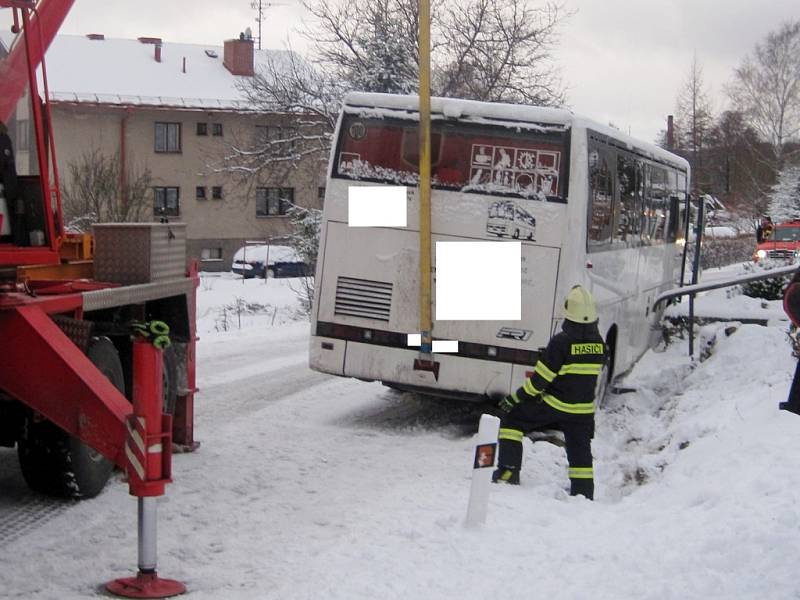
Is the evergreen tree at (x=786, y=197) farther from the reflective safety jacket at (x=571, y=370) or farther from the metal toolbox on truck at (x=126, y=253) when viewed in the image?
the metal toolbox on truck at (x=126, y=253)

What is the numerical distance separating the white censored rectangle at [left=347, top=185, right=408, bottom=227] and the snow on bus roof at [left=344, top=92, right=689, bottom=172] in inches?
29.1

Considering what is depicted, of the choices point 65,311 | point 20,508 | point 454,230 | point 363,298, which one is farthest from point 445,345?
point 65,311

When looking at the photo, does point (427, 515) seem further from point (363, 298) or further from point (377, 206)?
point (377, 206)

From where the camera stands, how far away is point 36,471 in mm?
7941

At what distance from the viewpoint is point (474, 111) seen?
1138 cm

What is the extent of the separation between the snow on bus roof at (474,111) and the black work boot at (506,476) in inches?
144

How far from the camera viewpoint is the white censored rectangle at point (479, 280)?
442 inches

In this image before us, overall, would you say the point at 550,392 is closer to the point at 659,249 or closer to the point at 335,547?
the point at 335,547

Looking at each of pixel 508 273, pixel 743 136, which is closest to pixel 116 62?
pixel 743 136

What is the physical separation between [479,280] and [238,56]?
4868 centimetres

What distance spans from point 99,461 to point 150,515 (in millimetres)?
Result: 2267

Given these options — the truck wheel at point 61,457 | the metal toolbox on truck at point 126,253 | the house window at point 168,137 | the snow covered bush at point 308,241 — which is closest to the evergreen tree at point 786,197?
the house window at point 168,137

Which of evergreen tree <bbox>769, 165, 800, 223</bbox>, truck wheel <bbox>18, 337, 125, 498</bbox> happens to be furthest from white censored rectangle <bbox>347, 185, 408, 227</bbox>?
evergreen tree <bbox>769, 165, 800, 223</bbox>

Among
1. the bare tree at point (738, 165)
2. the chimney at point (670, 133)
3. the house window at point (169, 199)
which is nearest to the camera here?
the house window at point (169, 199)
